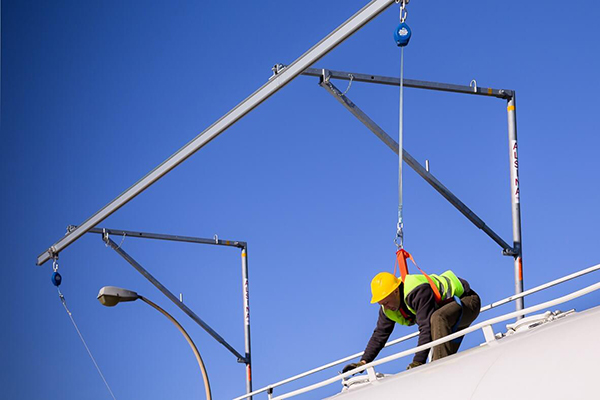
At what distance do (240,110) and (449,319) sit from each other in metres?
5.72

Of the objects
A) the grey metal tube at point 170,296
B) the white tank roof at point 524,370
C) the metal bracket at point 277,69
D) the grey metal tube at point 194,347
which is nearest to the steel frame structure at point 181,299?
the grey metal tube at point 170,296

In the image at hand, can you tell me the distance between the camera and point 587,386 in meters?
5.25

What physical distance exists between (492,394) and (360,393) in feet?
7.16

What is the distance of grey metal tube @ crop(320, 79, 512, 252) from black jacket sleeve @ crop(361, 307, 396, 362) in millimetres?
3372

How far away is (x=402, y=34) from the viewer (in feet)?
32.7

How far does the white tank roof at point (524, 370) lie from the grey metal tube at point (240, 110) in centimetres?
477

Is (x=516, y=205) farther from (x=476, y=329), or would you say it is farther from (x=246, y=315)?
(x=246, y=315)

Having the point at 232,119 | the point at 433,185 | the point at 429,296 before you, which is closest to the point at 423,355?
the point at 429,296

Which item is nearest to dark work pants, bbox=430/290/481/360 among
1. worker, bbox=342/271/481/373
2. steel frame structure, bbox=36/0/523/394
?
worker, bbox=342/271/481/373

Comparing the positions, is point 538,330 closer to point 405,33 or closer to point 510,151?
point 405,33

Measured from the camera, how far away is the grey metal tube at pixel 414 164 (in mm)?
12242

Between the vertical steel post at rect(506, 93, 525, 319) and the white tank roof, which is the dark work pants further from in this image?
the vertical steel post at rect(506, 93, 525, 319)

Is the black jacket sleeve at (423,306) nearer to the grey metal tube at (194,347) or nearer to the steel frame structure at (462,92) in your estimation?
the steel frame structure at (462,92)

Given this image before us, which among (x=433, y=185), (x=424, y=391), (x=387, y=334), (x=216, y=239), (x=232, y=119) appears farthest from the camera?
(x=216, y=239)
